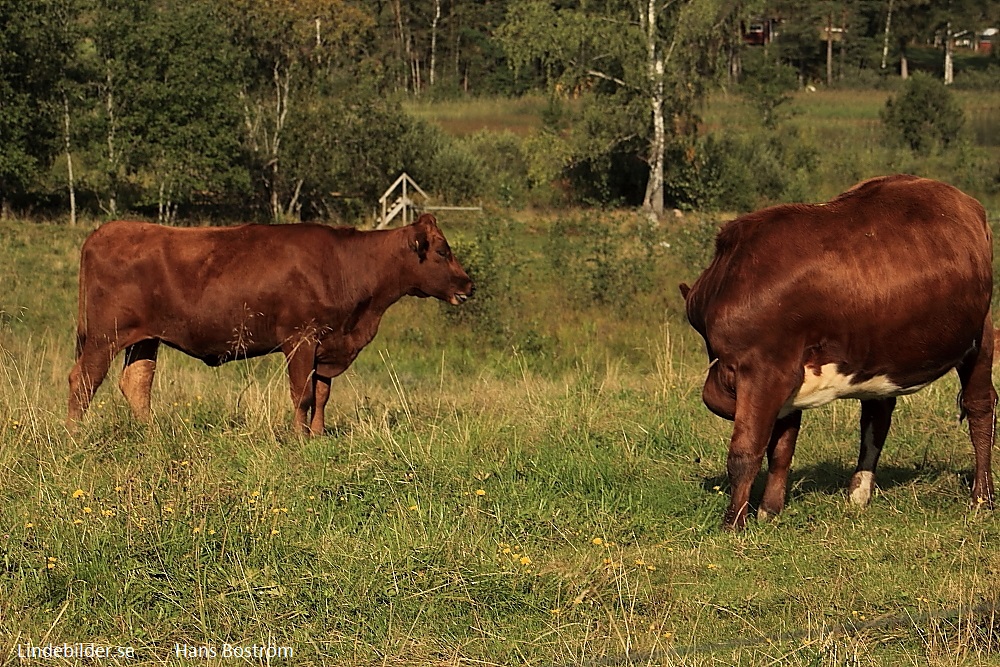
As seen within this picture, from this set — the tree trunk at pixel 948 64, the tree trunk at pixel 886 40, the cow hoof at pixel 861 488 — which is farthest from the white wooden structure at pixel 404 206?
the tree trunk at pixel 886 40

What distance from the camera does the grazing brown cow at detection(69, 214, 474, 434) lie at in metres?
9.34

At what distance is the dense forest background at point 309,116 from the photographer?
36.6 metres

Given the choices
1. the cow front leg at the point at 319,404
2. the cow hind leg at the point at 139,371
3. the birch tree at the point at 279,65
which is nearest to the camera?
the cow front leg at the point at 319,404

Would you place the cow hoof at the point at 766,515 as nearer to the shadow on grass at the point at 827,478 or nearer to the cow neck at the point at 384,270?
the shadow on grass at the point at 827,478

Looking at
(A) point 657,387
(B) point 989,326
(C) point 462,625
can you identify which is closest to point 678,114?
(A) point 657,387

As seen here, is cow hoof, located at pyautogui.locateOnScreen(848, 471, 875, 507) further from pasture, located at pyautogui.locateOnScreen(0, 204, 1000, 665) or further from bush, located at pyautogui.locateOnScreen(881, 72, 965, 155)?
bush, located at pyautogui.locateOnScreen(881, 72, 965, 155)

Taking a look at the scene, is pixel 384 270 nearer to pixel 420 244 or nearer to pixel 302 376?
pixel 420 244

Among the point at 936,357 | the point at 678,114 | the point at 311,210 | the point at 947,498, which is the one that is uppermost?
the point at 936,357

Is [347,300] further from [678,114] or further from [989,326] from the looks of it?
[678,114]

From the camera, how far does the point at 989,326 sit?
690 centimetres

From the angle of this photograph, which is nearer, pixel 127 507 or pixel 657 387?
pixel 127 507

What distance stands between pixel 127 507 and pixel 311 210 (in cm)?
3529

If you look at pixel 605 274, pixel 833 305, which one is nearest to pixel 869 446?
pixel 833 305

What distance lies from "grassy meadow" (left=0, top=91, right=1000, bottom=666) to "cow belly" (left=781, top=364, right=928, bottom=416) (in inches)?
26.3
